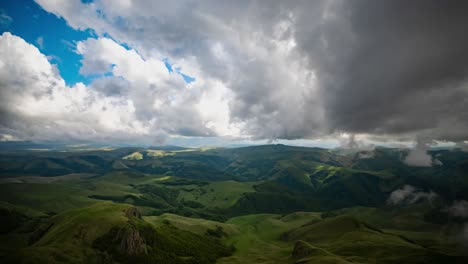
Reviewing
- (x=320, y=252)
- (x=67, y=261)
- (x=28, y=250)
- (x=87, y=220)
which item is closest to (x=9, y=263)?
(x=28, y=250)

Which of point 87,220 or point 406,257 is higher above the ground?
point 87,220

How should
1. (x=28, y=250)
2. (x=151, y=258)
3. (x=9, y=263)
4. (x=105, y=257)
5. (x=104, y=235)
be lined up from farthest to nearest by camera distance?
(x=151, y=258), (x=104, y=235), (x=105, y=257), (x=28, y=250), (x=9, y=263)

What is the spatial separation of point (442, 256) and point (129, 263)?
752 ft

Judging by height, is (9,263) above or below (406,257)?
above

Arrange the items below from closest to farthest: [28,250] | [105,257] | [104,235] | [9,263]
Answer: [9,263] < [28,250] < [105,257] < [104,235]

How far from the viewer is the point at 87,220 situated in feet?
647

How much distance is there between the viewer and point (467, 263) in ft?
598

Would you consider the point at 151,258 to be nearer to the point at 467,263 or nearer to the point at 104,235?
the point at 104,235

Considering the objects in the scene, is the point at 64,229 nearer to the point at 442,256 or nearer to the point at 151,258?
the point at 151,258

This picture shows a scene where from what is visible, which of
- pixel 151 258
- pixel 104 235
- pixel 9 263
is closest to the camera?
pixel 9 263

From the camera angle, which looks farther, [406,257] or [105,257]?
[406,257]

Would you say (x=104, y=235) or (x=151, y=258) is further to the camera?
(x=151, y=258)

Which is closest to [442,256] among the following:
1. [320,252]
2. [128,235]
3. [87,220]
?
[320,252]

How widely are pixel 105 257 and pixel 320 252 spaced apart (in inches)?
6010
